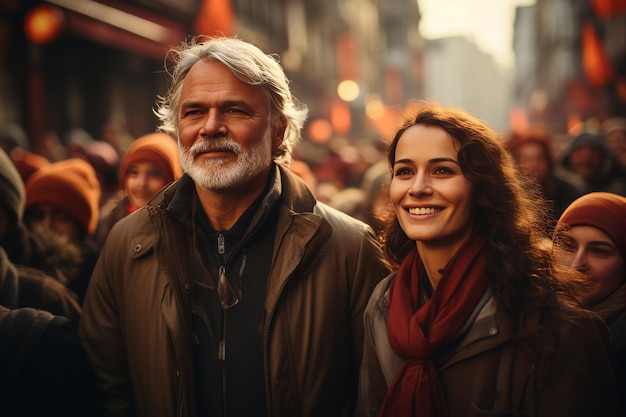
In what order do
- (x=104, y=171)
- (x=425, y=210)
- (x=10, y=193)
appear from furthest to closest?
(x=104, y=171)
(x=10, y=193)
(x=425, y=210)

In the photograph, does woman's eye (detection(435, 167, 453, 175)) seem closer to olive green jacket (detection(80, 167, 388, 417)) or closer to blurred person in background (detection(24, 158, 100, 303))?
olive green jacket (detection(80, 167, 388, 417))

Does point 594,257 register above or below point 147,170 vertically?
below

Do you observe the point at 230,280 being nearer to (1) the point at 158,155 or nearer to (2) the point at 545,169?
(1) the point at 158,155

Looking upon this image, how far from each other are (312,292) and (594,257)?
134 centimetres

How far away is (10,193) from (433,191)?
7.52 feet

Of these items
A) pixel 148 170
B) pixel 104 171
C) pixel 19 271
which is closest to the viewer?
pixel 19 271

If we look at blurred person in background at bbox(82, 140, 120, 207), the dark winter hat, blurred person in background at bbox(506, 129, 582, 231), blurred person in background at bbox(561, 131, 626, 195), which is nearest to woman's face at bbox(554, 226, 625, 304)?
blurred person in background at bbox(506, 129, 582, 231)

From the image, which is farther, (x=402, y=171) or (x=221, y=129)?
(x=221, y=129)

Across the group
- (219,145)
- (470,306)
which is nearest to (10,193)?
(219,145)

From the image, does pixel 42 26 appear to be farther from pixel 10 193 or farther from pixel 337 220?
pixel 337 220

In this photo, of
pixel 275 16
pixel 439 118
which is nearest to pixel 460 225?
pixel 439 118

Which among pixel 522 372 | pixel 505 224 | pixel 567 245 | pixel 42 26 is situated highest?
pixel 42 26

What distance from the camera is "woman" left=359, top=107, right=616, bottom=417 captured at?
231 cm

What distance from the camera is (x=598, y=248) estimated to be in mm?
3121
